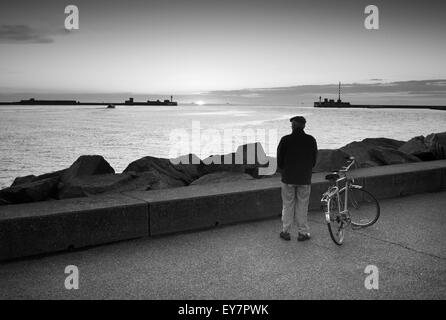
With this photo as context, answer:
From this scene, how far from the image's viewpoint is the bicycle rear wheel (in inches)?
233

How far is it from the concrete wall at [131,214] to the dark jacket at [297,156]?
116 centimetres

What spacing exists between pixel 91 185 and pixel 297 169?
11.3 feet

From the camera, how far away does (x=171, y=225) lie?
6.41 m

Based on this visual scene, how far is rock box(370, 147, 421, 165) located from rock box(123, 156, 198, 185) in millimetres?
4749

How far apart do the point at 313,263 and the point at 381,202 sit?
3813mm

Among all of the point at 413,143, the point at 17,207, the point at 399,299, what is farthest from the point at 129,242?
the point at 413,143

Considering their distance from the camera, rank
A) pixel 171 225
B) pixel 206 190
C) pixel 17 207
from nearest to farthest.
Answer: pixel 17 207 → pixel 171 225 → pixel 206 190

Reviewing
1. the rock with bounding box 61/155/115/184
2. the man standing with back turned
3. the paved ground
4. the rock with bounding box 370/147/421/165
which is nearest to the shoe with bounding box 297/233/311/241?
the man standing with back turned

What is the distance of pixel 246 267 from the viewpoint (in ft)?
16.6

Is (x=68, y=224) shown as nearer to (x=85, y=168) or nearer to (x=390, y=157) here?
(x=85, y=168)

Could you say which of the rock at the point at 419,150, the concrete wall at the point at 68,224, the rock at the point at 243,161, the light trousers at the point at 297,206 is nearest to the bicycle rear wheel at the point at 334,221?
the light trousers at the point at 297,206

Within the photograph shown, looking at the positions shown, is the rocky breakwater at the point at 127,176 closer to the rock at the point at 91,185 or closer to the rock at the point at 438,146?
the rock at the point at 91,185

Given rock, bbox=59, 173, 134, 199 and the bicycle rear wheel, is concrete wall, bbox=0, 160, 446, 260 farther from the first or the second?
the bicycle rear wheel
